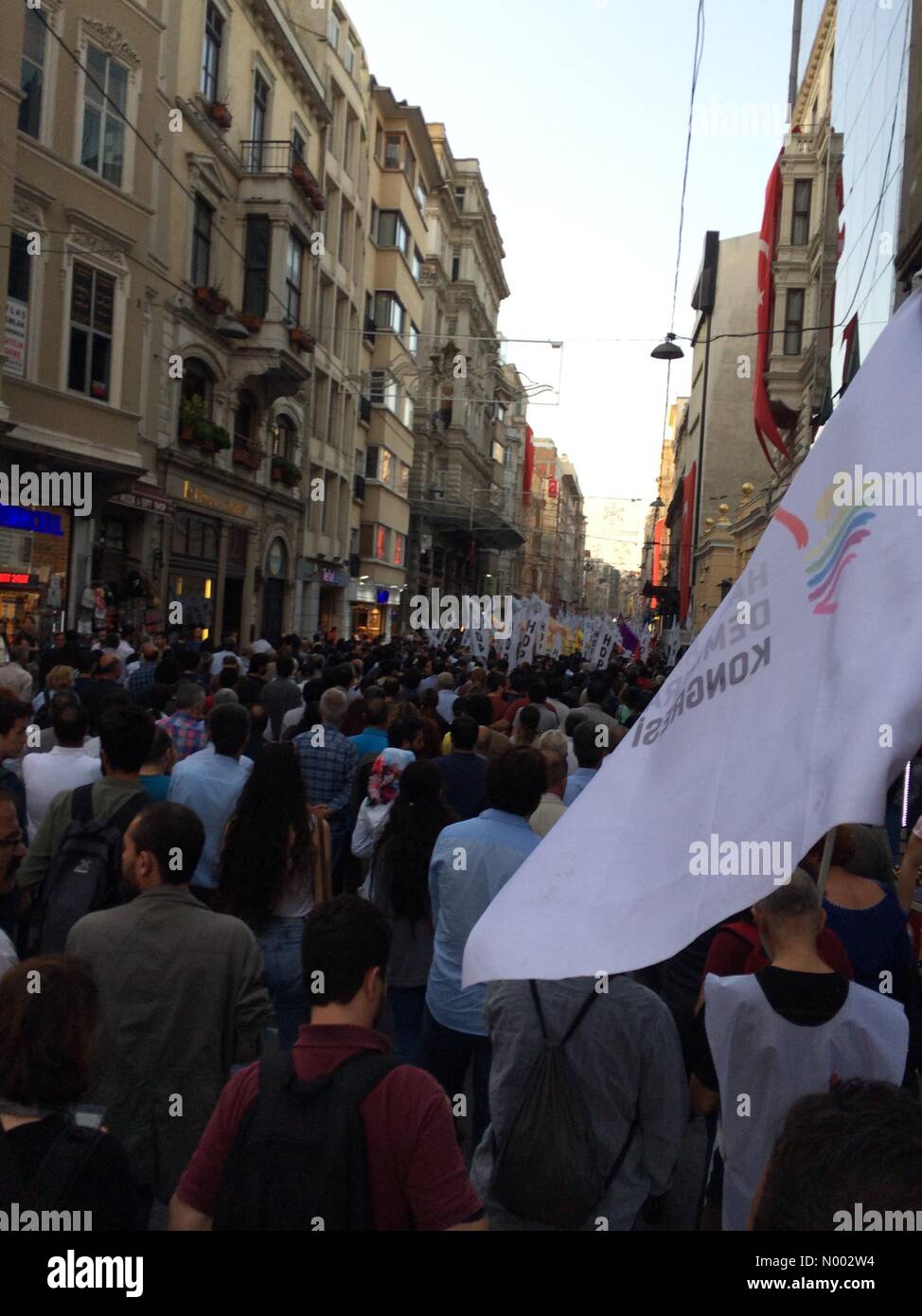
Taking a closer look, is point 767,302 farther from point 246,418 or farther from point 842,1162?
point 842,1162

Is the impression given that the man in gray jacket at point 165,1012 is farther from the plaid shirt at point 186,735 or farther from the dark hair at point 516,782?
the plaid shirt at point 186,735

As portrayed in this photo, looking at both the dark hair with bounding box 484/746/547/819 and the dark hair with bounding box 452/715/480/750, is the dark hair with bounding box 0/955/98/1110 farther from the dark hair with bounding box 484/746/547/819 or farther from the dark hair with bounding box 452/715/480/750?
the dark hair with bounding box 452/715/480/750

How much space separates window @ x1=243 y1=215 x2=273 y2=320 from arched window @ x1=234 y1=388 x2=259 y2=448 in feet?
6.99

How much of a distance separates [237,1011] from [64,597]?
17.2 metres

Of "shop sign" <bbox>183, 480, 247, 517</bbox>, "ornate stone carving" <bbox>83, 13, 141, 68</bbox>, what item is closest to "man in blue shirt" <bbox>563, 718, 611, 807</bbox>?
"ornate stone carving" <bbox>83, 13, 141, 68</bbox>

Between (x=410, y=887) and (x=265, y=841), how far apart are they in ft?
2.48

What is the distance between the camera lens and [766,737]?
6.53ft

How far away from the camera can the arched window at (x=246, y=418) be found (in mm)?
28172

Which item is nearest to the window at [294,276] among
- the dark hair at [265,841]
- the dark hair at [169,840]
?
the dark hair at [265,841]

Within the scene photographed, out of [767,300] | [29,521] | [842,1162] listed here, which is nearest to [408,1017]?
[842,1162]

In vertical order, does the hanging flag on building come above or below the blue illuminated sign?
above

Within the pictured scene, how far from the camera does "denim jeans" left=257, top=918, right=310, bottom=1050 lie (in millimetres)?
4543

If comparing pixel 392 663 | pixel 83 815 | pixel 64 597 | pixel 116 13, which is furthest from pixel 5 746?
pixel 116 13

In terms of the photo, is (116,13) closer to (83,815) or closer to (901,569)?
(83,815)
